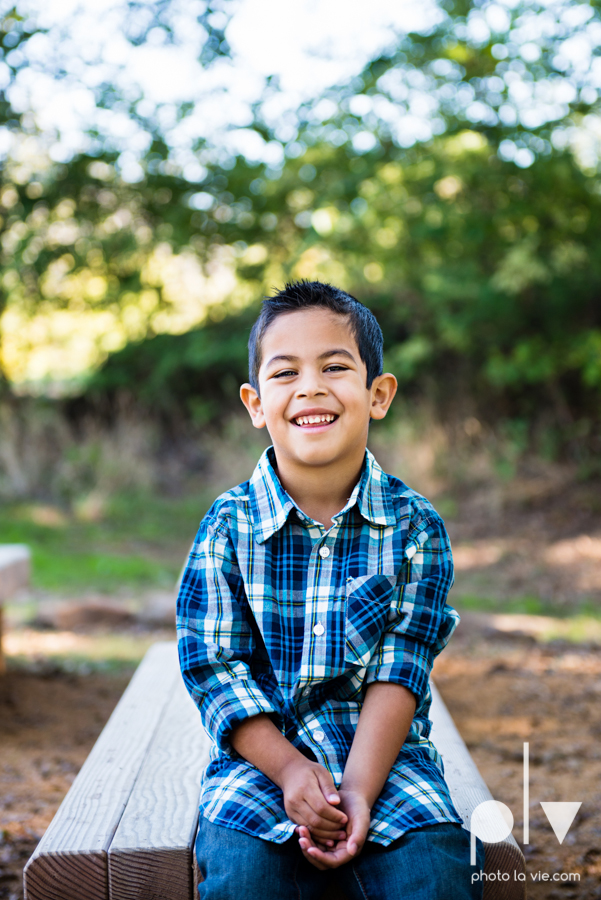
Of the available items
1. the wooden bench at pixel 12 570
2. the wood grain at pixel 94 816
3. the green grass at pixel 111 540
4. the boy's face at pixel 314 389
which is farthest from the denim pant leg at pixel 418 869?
the green grass at pixel 111 540

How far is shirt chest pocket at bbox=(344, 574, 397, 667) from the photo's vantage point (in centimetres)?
152

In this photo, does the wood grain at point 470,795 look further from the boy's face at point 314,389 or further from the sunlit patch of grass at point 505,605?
the sunlit patch of grass at point 505,605

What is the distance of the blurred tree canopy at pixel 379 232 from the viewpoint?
25.6 feet

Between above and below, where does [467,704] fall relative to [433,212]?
below

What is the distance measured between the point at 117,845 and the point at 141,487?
330 inches

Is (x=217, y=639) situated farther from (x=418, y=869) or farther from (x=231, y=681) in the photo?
(x=418, y=869)

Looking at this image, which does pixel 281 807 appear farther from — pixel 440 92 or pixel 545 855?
pixel 440 92

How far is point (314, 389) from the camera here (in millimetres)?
1614

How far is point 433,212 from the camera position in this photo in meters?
8.52

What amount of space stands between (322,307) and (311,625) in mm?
646

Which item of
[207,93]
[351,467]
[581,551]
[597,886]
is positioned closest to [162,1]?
[207,93]

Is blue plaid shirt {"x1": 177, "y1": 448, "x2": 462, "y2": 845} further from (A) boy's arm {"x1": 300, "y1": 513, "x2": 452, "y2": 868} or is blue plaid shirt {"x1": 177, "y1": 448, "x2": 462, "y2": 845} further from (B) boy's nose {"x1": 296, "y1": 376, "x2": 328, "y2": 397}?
(B) boy's nose {"x1": 296, "y1": 376, "x2": 328, "y2": 397}

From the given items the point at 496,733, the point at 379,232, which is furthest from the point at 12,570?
the point at 379,232

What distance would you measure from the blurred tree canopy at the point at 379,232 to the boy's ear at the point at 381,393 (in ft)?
18.7
